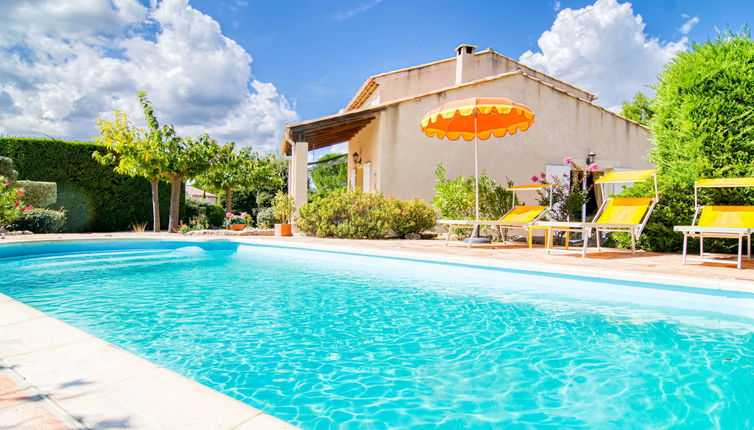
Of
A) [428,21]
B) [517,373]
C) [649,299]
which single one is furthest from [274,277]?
[428,21]

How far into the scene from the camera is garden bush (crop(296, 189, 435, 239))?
11.0 meters

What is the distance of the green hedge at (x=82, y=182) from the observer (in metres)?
12.8

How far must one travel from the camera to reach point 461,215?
10484 millimetres

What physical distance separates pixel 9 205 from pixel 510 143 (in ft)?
47.2

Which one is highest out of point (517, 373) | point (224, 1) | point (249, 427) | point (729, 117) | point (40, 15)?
point (224, 1)

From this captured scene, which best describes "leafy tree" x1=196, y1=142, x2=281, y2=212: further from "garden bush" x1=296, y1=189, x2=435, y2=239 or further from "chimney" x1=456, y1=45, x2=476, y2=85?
"chimney" x1=456, y1=45, x2=476, y2=85

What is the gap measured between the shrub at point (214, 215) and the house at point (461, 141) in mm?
4971

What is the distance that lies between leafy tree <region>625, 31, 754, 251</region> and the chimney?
7.71 m

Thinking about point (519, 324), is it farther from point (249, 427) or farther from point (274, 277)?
point (274, 277)

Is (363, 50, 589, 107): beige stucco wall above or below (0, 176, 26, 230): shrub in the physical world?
above

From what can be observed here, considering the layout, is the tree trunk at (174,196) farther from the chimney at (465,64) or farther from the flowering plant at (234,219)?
the chimney at (465,64)

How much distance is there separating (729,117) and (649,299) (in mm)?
4595

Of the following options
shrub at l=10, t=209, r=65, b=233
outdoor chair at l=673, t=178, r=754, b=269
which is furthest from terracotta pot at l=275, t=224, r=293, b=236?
outdoor chair at l=673, t=178, r=754, b=269

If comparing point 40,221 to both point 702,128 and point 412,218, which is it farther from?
point 702,128
